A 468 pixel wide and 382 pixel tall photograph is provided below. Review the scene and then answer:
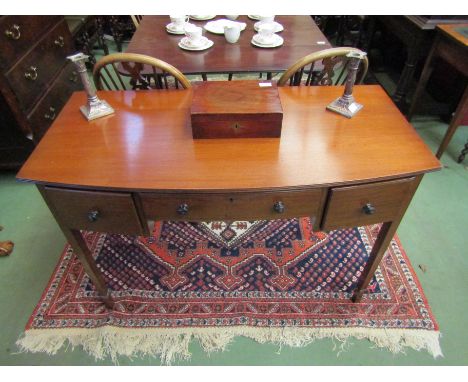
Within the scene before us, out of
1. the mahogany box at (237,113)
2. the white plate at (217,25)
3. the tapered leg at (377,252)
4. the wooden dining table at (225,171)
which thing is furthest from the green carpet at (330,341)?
the white plate at (217,25)

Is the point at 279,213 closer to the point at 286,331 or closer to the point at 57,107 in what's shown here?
the point at 286,331

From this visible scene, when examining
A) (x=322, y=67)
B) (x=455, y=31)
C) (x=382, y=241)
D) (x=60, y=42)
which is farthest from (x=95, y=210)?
(x=455, y=31)

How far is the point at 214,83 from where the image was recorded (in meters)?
1.06

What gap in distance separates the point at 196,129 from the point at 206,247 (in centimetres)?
77

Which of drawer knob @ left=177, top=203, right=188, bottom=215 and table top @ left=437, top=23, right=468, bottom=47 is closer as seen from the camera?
drawer knob @ left=177, top=203, right=188, bottom=215

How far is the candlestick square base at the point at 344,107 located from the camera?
1.04m

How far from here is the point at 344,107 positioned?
41.3 inches

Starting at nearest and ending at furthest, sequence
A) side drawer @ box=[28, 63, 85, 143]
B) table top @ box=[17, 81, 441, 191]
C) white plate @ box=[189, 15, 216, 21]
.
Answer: table top @ box=[17, 81, 441, 191] < side drawer @ box=[28, 63, 85, 143] < white plate @ box=[189, 15, 216, 21]

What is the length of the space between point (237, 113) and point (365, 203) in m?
0.46

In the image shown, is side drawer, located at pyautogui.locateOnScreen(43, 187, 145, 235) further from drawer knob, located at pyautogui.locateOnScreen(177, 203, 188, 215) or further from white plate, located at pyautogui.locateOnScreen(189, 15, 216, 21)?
white plate, located at pyautogui.locateOnScreen(189, 15, 216, 21)

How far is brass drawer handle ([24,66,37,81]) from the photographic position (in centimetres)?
173

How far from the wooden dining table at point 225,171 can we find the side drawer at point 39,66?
901 millimetres

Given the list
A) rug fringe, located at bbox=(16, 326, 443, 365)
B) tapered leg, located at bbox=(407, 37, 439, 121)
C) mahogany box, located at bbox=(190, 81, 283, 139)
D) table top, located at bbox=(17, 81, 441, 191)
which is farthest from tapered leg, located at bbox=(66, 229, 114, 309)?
tapered leg, located at bbox=(407, 37, 439, 121)
